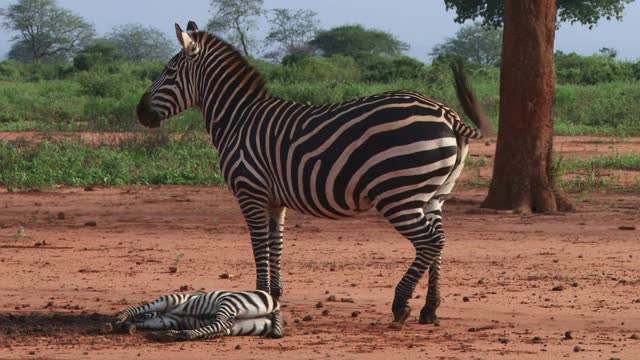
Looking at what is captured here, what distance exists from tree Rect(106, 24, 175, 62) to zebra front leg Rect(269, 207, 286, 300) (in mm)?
69256

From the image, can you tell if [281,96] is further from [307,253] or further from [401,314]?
[401,314]

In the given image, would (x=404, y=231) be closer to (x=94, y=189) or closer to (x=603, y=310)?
(x=603, y=310)

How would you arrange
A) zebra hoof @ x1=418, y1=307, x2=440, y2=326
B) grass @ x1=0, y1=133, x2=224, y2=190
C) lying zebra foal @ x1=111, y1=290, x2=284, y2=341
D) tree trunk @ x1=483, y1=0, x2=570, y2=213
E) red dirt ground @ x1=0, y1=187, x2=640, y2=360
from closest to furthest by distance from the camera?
red dirt ground @ x1=0, y1=187, x2=640, y2=360, lying zebra foal @ x1=111, y1=290, x2=284, y2=341, zebra hoof @ x1=418, y1=307, x2=440, y2=326, tree trunk @ x1=483, y1=0, x2=570, y2=213, grass @ x1=0, y1=133, x2=224, y2=190

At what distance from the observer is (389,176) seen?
724cm

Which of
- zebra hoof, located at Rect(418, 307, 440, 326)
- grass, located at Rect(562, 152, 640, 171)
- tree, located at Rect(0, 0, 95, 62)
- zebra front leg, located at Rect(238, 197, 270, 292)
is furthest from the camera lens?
tree, located at Rect(0, 0, 95, 62)

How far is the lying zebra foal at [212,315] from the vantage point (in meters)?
7.18

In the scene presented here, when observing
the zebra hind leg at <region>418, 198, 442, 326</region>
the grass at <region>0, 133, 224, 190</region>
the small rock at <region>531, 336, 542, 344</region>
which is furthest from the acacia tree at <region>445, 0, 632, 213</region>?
the small rock at <region>531, 336, 542, 344</region>

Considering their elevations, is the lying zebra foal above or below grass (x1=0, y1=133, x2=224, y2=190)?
below

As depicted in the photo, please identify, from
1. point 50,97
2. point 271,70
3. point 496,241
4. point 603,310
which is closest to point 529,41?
point 496,241

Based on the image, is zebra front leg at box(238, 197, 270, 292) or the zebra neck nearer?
zebra front leg at box(238, 197, 270, 292)

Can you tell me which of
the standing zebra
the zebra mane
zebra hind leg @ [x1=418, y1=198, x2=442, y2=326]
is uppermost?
the zebra mane

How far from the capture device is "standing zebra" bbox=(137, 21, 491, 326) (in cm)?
728

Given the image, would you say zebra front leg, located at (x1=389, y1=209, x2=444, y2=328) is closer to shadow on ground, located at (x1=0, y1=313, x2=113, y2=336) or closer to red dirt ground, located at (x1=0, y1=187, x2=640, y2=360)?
red dirt ground, located at (x1=0, y1=187, x2=640, y2=360)

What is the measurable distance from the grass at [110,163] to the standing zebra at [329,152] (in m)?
6.71
